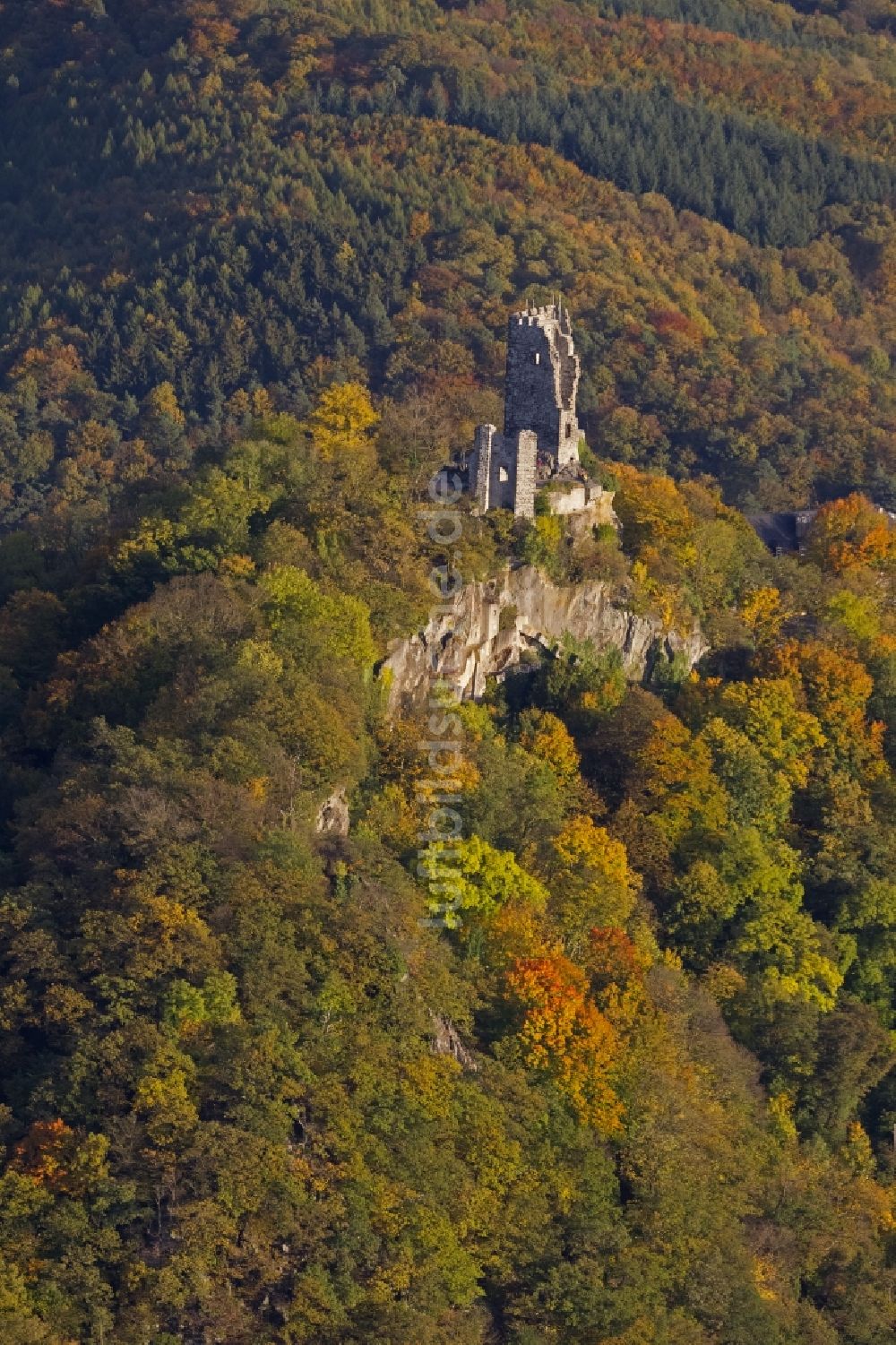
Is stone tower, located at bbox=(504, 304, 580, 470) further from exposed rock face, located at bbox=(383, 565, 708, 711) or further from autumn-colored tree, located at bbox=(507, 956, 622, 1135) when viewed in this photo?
autumn-colored tree, located at bbox=(507, 956, 622, 1135)

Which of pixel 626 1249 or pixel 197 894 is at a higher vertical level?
Answer: pixel 197 894

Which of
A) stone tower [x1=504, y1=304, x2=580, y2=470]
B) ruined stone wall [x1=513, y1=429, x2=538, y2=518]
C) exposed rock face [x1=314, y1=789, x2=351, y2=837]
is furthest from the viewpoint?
stone tower [x1=504, y1=304, x2=580, y2=470]

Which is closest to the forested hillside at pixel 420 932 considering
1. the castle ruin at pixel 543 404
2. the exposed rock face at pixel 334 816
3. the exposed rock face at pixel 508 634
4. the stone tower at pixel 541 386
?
the exposed rock face at pixel 334 816

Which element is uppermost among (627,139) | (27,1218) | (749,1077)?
(27,1218)

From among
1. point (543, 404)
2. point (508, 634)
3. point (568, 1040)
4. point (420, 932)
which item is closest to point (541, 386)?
point (543, 404)

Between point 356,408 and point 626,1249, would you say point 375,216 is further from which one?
point 626,1249

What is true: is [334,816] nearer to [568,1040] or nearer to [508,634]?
[568,1040]

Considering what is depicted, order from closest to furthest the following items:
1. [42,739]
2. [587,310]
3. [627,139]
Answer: [42,739] → [587,310] → [627,139]

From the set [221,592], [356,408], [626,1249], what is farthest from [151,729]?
[356,408]

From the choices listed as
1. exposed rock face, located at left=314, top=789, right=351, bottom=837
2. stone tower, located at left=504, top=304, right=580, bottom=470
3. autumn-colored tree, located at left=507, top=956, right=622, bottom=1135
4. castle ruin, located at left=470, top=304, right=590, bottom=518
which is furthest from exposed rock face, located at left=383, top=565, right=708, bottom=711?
autumn-colored tree, located at left=507, top=956, right=622, bottom=1135
